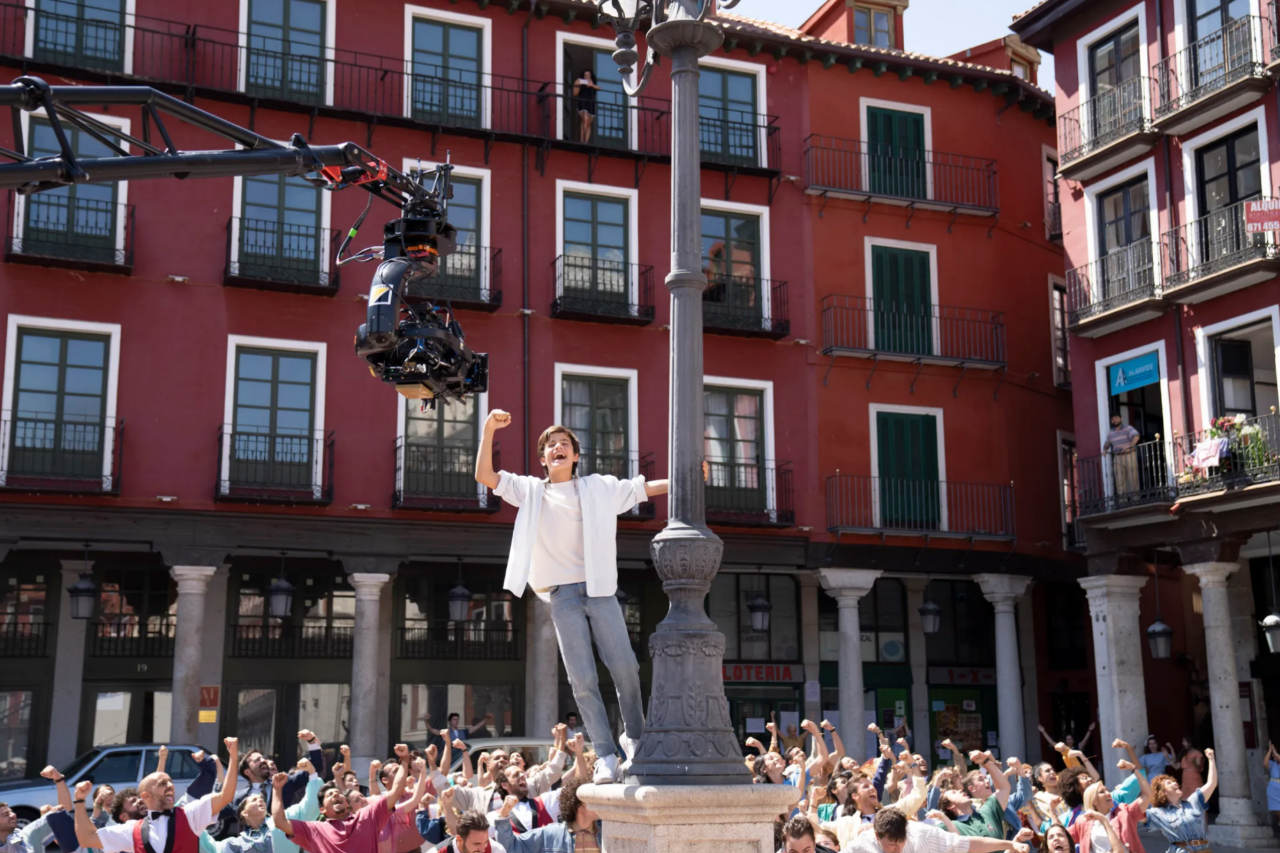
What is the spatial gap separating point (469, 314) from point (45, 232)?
7380mm

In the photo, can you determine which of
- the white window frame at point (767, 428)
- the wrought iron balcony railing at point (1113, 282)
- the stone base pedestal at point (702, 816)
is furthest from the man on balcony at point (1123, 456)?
the stone base pedestal at point (702, 816)

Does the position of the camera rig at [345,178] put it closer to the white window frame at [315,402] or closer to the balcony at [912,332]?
the white window frame at [315,402]

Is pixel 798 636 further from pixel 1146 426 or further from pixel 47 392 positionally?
pixel 47 392

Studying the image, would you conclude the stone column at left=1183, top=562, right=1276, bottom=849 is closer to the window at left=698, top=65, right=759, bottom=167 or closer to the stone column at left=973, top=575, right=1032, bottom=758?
the stone column at left=973, top=575, right=1032, bottom=758

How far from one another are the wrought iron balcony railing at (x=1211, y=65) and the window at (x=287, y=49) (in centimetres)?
1496

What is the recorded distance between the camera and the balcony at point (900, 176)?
3122 centimetres

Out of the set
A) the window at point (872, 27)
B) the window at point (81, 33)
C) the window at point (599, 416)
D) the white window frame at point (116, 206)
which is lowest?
the window at point (599, 416)

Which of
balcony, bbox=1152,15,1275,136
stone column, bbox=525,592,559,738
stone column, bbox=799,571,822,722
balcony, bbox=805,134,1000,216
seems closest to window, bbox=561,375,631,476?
stone column, bbox=525,592,559,738

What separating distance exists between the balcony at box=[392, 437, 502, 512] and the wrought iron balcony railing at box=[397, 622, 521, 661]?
349 cm

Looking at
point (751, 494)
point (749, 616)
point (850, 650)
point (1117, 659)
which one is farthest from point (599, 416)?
point (1117, 659)

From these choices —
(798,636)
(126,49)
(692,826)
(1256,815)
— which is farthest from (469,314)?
(692,826)

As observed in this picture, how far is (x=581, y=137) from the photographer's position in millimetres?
29344

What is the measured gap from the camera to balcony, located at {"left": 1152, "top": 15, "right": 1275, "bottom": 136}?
24.5 metres

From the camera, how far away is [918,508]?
100.0 ft
